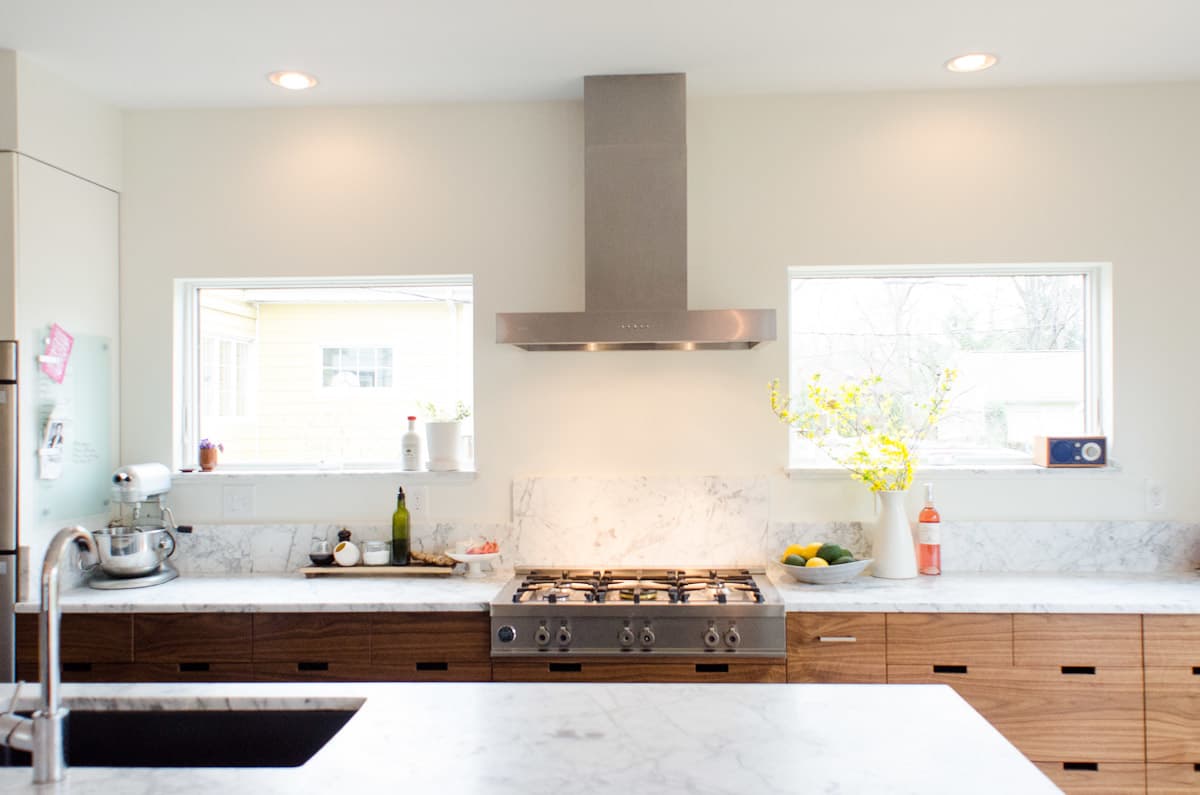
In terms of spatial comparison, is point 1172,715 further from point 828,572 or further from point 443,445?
point 443,445

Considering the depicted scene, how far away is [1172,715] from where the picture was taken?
2.63m

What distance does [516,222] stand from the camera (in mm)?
3342

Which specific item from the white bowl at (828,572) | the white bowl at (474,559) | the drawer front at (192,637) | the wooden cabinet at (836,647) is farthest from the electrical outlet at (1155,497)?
the drawer front at (192,637)

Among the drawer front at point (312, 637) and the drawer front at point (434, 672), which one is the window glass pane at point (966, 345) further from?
the drawer front at point (312, 637)

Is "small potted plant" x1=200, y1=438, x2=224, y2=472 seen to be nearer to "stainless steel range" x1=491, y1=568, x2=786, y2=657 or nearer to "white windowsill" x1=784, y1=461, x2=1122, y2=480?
"stainless steel range" x1=491, y1=568, x2=786, y2=657

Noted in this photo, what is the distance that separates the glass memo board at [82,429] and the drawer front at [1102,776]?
3.35 metres

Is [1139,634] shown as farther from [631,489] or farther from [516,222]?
[516,222]

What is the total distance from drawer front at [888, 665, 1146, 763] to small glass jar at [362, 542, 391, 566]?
6.17 ft

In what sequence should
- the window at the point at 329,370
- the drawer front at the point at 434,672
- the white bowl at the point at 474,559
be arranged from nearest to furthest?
1. the drawer front at the point at 434,672
2. the white bowl at the point at 474,559
3. the window at the point at 329,370

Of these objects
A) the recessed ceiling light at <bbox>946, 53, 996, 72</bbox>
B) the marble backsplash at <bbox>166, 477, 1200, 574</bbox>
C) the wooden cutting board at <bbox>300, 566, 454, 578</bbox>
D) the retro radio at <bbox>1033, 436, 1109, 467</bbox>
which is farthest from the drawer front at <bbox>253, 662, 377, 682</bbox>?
the recessed ceiling light at <bbox>946, 53, 996, 72</bbox>

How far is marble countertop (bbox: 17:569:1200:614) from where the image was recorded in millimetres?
2678

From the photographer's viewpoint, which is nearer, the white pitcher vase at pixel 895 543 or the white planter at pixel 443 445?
the white pitcher vase at pixel 895 543

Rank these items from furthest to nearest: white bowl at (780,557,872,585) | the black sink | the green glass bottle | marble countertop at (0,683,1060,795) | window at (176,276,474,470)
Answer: window at (176,276,474,470)
the green glass bottle
white bowl at (780,557,872,585)
the black sink
marble countertop at (0,683,1060,795)

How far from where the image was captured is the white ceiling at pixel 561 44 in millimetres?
2527
